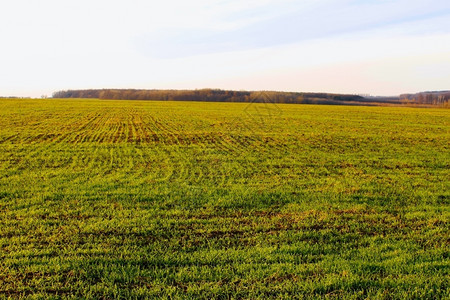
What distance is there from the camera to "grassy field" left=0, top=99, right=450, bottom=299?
17.4ft

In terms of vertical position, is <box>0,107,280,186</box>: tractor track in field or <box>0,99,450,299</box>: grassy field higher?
<box>0,107,280,186</box>: tractor track in field

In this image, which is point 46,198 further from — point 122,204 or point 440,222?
point 440,222

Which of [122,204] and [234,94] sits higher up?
[234,94]

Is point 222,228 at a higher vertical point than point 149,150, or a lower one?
lower

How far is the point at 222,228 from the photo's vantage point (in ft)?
25.0

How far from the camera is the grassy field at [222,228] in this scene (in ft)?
17.4

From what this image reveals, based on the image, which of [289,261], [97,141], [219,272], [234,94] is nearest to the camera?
[219,272]

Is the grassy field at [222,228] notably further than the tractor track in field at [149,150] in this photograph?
No

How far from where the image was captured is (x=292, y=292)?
5078 millimetres

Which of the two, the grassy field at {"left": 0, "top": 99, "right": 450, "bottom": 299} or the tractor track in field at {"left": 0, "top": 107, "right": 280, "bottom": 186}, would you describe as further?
the tractor track in field at {"left": 0, "top": 107, "right": 280, "bottom": 186}

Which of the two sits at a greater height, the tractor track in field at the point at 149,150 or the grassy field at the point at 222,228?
the tractor track in field at the point at 149,150

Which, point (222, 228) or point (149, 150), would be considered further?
point (149, 150)

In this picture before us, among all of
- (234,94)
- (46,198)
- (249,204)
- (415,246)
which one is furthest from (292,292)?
(234,94)

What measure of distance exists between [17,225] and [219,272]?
190 inches
